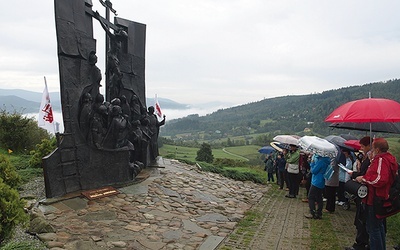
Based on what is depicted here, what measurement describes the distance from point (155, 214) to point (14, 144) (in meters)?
11.8

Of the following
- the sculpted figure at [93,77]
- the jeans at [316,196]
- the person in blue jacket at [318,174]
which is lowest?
the jeans at [316,196]

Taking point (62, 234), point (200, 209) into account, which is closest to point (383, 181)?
point (200, 209)

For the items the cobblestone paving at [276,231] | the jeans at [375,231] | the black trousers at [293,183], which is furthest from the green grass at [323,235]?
the black trousers at [293,183]

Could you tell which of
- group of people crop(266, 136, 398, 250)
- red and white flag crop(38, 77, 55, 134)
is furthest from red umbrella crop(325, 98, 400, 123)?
red and white flag crop(38, 77, 55, 134)

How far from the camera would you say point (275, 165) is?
12844mm

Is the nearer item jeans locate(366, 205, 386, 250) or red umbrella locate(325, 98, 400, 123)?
jeans locate(366, 205, 386, 250)

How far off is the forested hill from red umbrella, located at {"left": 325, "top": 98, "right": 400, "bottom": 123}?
42381 millimetres

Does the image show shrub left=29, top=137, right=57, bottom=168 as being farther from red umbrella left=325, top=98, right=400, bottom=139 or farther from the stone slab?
red umbrella left=325, top=98, right=400, bottom=139

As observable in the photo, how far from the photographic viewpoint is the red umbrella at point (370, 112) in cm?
521

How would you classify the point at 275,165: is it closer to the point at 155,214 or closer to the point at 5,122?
the point at 155,214

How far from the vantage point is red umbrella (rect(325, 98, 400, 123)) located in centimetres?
521

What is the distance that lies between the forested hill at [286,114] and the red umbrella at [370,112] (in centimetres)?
4238

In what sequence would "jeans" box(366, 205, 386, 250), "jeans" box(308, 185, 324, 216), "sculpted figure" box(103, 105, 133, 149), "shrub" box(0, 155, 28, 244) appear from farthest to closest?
"sculpted figure" box(103, 105, 133, 149) < "jeans" box(308, 185, 324, 216) < "jeans" box(366, 205, 386, 250) < "shrub" box(0, 155, 28, 244)

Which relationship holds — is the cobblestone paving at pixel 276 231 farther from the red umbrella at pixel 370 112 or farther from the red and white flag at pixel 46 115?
the red and white flag at pixel 46 115
